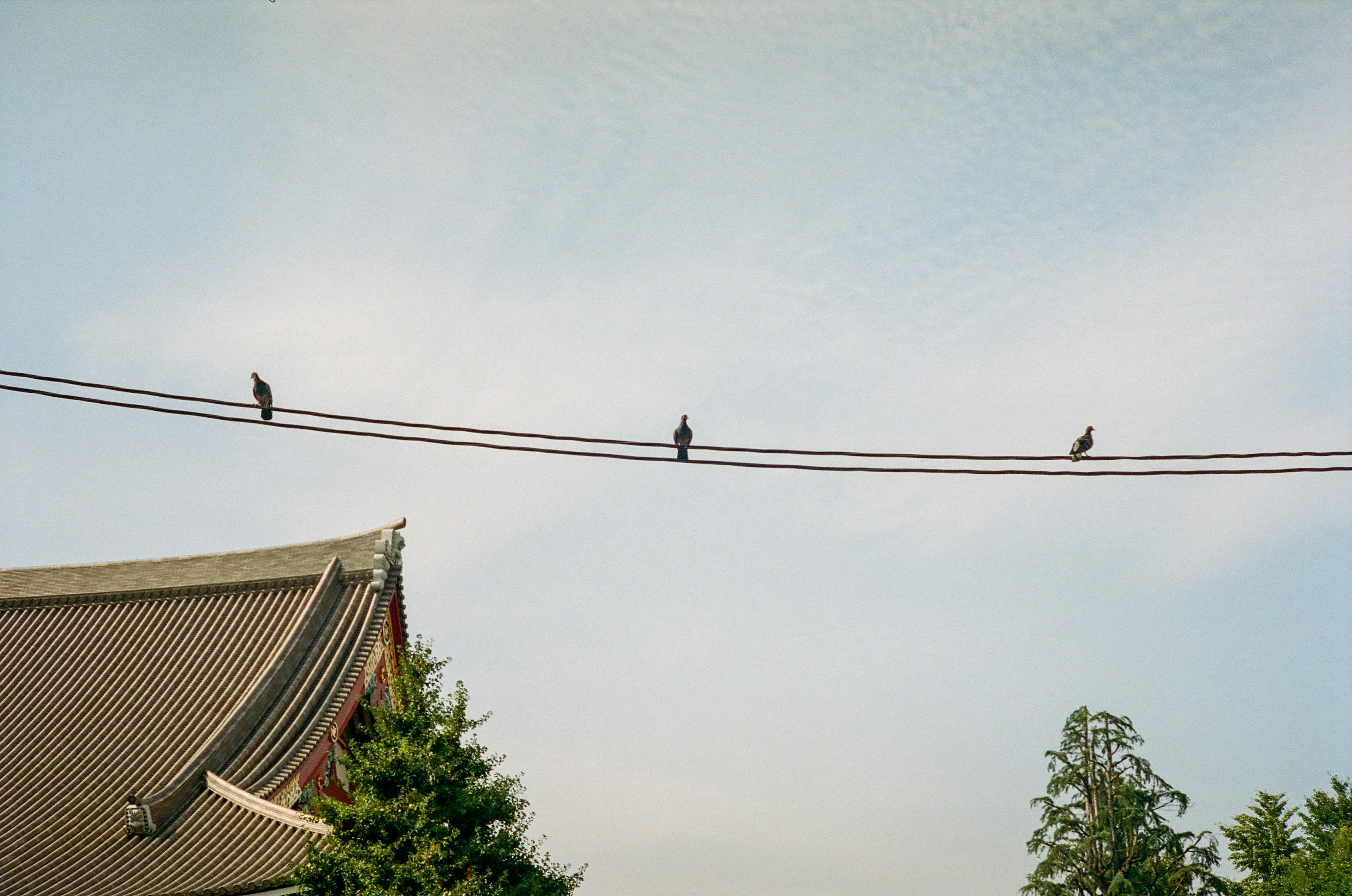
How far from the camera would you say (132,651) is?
2327 centimetres

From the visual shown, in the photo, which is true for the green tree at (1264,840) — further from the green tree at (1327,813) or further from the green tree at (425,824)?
the green tree at (425,824)

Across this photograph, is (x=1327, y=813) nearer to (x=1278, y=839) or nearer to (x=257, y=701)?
(x=1278, y=839)

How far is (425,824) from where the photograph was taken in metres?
15.0

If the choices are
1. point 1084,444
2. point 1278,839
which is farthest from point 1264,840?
point 1084,444

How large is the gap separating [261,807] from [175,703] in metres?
5.15

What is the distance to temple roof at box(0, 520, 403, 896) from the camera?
17109 mm

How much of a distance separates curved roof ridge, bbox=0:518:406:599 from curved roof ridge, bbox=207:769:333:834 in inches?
261

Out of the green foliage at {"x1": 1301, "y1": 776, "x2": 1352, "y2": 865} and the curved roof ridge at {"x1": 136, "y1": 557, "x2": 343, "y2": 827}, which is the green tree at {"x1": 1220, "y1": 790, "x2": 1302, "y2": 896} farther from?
the curved roof ridge at {"x1": 136, "y1": 557, "x2": 343, "y2": 827}

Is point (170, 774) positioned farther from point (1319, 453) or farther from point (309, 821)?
point (1319, 453)

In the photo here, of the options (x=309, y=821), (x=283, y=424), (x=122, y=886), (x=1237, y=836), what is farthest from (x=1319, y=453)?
(x=1237, y=836)

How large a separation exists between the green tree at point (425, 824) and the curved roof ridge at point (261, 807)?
0.27 m

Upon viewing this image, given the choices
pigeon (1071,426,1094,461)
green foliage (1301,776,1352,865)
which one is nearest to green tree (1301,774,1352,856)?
green foliage (1301,776,1352,865)

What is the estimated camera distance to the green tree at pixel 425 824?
48.2 feet

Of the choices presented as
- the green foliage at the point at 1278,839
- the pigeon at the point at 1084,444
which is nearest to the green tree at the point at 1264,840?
the green foliage at the point at 1278,839
